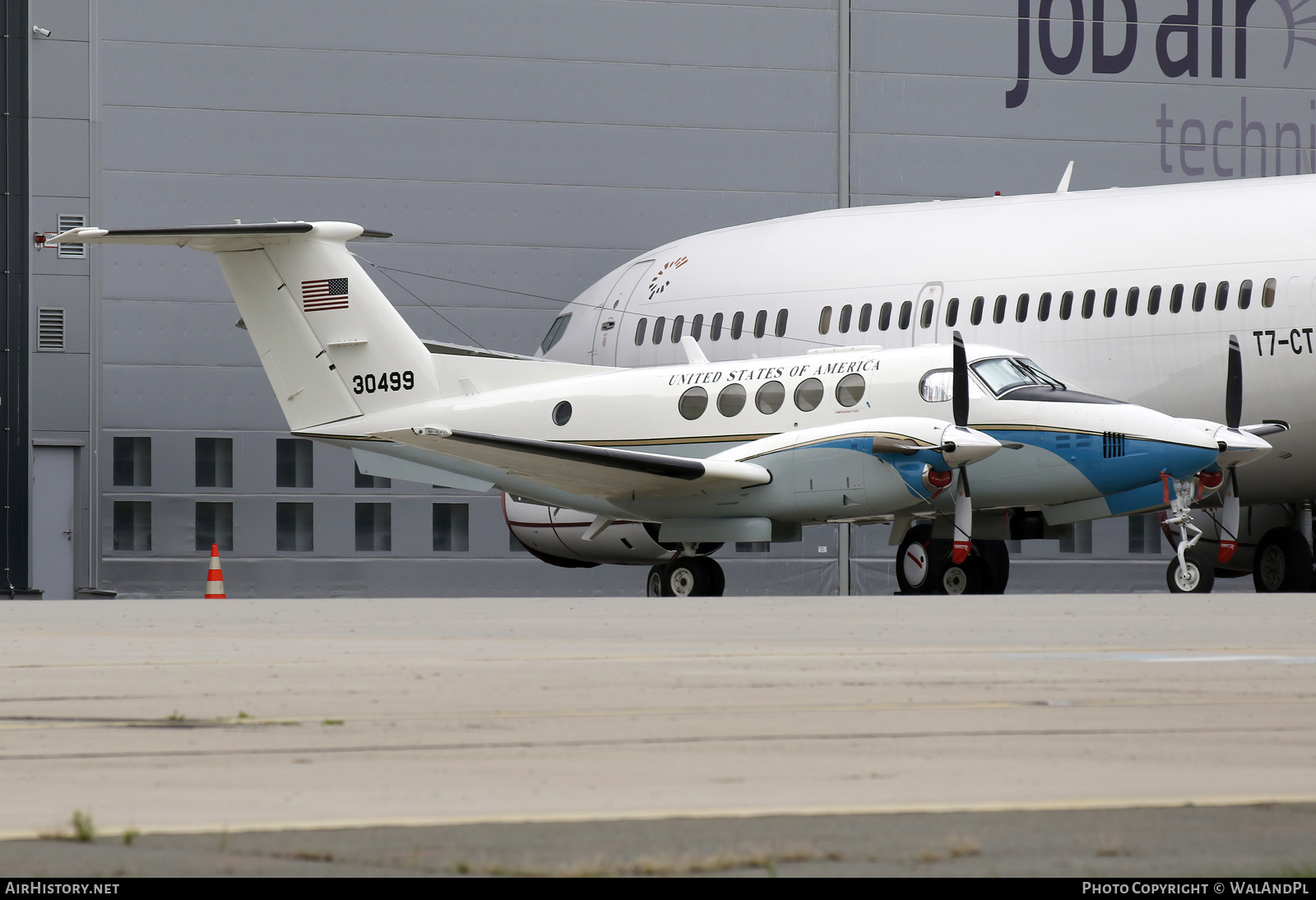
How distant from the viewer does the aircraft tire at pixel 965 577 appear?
1889 cm

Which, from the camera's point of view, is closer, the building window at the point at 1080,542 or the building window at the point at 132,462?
the building window at the point at 132,462

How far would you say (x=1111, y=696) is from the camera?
267 inches

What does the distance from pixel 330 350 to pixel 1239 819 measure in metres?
17.4

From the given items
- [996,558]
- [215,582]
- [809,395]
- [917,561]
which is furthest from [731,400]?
[215,582]

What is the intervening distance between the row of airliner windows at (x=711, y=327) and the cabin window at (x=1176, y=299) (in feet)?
16.2

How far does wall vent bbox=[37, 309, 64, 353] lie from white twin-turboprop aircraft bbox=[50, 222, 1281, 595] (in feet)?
17.9

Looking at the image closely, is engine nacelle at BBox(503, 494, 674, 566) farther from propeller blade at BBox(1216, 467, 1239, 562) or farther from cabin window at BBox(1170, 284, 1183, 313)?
propeller blade at BBox(1216, 467, 1239, 562)

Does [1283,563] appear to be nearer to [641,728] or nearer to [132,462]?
[641,728]

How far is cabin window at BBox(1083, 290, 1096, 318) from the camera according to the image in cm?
1877

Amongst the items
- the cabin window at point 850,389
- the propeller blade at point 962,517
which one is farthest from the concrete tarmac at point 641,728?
A: the cabin window at point 850,389

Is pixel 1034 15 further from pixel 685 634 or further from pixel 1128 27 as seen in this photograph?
pixel 685 634

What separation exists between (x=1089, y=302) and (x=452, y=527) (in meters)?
10.9

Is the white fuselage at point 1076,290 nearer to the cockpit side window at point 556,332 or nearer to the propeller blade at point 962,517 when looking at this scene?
the cockpit side window at point 556,332

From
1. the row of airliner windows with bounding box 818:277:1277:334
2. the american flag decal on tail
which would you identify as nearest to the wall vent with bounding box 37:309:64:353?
the american flag decal on tail
